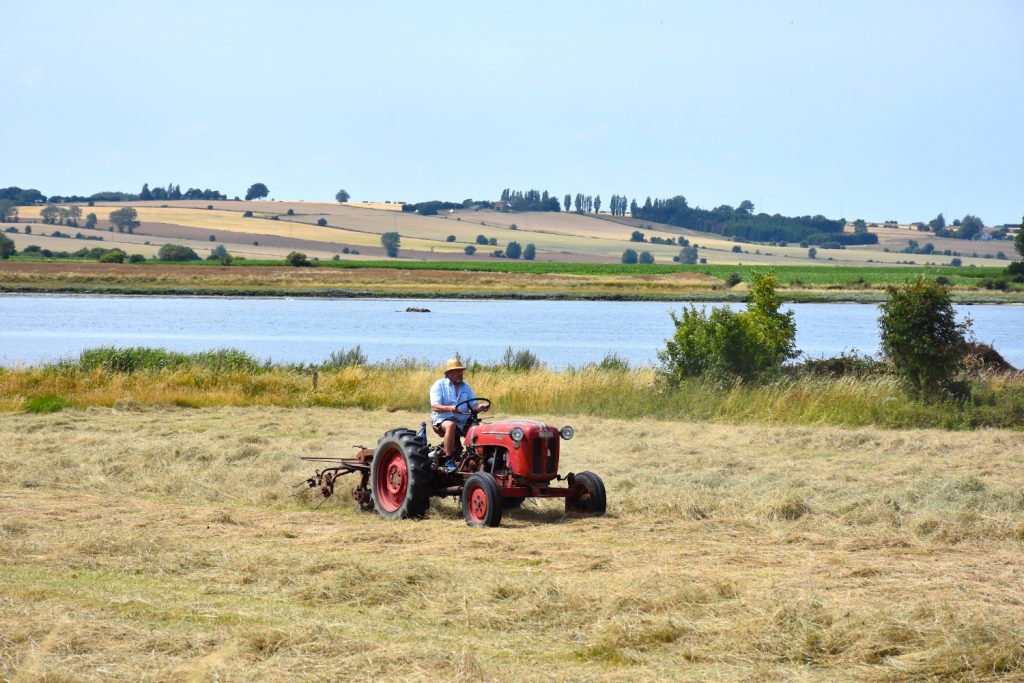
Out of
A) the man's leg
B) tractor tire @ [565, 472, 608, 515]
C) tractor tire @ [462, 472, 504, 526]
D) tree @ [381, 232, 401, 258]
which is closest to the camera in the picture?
tractor tire @ [462, 472, 504, 526]

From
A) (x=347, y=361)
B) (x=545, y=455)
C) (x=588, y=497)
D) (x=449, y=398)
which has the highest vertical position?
(x=449, y=398)

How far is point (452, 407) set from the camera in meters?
12.1

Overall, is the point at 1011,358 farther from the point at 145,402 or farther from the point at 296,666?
the point at 296,666

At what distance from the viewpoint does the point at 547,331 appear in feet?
170

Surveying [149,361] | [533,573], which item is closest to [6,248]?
[149,361]

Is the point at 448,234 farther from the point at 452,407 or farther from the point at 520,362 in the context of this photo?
the point at 452,407

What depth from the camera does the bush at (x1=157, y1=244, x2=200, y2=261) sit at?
109 metres

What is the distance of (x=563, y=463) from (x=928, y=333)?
27.4 feet

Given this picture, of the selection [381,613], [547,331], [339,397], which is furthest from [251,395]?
[547,331]

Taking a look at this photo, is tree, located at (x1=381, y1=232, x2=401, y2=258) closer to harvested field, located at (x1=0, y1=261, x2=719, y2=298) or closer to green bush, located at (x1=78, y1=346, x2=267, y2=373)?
harvested field, located at (x1=0, y1=261, x2=719, y2=298)

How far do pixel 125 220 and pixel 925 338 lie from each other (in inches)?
5180

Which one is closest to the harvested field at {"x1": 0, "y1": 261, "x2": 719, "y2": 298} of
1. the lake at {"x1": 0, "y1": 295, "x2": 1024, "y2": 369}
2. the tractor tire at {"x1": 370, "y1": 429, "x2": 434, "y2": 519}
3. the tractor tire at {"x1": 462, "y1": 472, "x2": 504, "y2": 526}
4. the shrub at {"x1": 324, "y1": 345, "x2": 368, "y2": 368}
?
the lake at {"x1": 0, "y1": 295, "x2": 1024, "y2": 369}

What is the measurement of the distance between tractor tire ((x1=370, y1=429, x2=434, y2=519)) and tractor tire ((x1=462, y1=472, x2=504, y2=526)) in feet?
1.54

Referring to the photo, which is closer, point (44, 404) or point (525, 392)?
point (44, 404)
